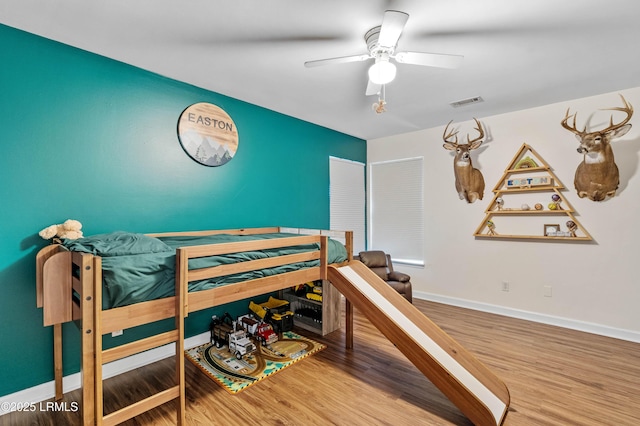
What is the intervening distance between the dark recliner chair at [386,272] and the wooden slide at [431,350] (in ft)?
4.59

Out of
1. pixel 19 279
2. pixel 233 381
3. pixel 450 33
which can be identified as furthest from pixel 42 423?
pixel 450 33

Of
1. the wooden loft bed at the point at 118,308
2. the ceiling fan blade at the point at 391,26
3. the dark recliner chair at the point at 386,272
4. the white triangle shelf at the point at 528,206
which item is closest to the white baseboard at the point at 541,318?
the dark recliner chair at the point at 386,272

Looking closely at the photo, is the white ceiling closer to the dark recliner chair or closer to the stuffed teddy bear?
the stuffed teddy bear

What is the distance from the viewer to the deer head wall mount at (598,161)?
308 centimetres

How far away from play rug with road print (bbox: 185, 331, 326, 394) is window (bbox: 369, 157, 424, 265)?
2.37m

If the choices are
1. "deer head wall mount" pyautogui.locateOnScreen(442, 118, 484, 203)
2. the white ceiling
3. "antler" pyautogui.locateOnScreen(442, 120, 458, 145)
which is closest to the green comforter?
the white ceiling

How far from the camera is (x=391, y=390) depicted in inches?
87.5

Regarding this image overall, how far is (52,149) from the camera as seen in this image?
7.18 feet

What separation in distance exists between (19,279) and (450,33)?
342 centimetres

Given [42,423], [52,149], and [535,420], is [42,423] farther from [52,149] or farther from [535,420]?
[535,420]

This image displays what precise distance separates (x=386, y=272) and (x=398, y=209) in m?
1.19

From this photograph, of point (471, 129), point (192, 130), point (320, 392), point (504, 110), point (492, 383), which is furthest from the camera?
point (471, 129)

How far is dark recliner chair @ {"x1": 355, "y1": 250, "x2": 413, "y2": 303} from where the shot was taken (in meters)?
3.88

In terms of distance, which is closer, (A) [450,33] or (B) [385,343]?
(A) [450,33]
